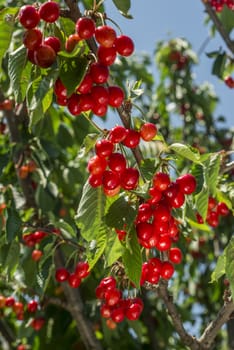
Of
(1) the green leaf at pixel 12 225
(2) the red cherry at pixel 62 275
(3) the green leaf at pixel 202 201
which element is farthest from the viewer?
(2) the red cherry at pixel 62 275

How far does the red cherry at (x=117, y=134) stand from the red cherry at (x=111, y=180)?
0.41ft

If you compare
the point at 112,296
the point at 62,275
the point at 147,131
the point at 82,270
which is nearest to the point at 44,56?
the point at 147,131

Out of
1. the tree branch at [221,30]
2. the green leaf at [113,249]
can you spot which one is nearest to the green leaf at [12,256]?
the green leaf at [113,249]

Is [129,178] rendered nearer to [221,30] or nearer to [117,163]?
[117,163]

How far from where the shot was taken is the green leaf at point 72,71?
5.61ft

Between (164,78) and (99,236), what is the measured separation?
4973mm

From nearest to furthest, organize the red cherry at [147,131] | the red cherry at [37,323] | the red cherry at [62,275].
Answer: the red cherry at [147,131]
the red cherry at [62,275]
the red cherry at [37,323]

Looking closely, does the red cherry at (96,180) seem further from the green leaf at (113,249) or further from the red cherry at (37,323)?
the red cherry at (37,323)

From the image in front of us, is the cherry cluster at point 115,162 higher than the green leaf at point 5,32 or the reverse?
the reverse

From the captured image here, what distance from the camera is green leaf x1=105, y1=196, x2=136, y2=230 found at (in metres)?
1.92

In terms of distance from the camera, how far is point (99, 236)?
2086mm

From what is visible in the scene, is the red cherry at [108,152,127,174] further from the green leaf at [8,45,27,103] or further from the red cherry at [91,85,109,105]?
the green leaf at [8,45,27,103]

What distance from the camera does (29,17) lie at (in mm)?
Result: 1756

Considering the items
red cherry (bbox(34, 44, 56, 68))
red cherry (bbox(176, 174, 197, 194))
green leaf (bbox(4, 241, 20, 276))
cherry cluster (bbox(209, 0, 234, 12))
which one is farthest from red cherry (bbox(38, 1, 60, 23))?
cherry cluster (bbox(209, 0, 234, 12))
